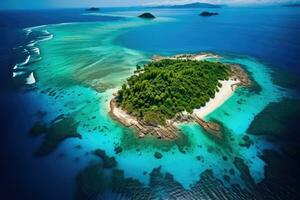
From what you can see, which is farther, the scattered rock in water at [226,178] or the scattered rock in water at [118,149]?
the scattered rock in water at [118,149]

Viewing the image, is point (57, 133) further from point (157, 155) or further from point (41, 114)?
point (157, 155)

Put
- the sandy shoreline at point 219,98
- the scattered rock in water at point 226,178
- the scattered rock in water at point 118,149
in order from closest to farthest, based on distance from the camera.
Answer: the scattered rock in water at point 226,178 → the scattered rock in water at point 118,149 → the sandy shoreline at point 219,98

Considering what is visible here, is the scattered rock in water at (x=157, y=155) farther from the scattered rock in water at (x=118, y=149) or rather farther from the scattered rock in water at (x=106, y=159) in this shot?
the scattered rock in water at (x=106, y=159)

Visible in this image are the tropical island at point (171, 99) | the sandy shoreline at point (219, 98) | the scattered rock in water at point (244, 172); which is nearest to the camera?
the scattered rock in water at point (244, 172)

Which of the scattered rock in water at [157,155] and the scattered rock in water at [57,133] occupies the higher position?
the scattered rock in water at [157,155]

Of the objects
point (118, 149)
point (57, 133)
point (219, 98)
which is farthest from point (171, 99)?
point (57, 133)

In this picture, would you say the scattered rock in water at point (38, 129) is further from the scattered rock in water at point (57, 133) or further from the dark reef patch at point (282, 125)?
the dark reef patch at point (282, 125)

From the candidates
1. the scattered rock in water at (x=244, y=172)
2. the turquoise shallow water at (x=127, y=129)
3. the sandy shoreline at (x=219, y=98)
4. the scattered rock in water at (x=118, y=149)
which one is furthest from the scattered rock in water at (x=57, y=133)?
the scattered rock in water at (x=244, y=172)

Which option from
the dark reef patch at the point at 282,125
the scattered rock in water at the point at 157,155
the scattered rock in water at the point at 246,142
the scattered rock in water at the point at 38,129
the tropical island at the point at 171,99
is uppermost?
the tropical island at the point at 171,99

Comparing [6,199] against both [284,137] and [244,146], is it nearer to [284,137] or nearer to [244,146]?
[244,146]
